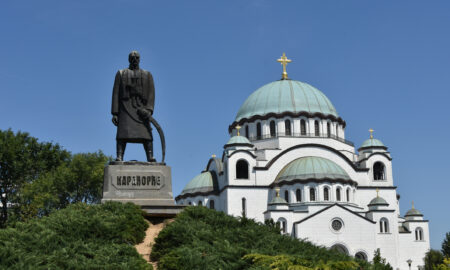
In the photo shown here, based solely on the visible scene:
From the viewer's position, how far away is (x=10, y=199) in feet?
120

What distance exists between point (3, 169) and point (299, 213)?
797 inches

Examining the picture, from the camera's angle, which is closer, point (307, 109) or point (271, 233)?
point (271, 233)

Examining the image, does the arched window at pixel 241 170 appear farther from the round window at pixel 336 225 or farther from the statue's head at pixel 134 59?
the statue's head at pixel 134 59

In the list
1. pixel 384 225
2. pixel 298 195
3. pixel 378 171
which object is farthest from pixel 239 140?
pixel 384 225

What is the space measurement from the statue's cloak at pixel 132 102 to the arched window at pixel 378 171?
36.5 m

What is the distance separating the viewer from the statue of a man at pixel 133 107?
655 inches

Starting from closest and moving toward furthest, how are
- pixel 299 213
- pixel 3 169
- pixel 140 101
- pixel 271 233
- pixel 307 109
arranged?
pixel 271 233 → pixel 140 101 → pixel 3 169 → pixel 299 213 → pixel 307 109

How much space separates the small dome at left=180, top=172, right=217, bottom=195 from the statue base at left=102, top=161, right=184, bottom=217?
111 ft

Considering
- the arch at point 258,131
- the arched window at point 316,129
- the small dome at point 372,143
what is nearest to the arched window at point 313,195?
the arched window at point 316,129

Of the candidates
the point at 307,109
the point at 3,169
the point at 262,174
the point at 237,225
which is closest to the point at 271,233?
the point at 237,225

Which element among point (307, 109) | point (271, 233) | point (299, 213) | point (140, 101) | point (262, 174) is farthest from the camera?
point (307, 109)

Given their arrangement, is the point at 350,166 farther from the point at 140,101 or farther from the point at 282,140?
the point at 140,101

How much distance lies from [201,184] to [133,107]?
34.2 metres

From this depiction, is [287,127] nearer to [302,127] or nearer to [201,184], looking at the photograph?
[302,127]
